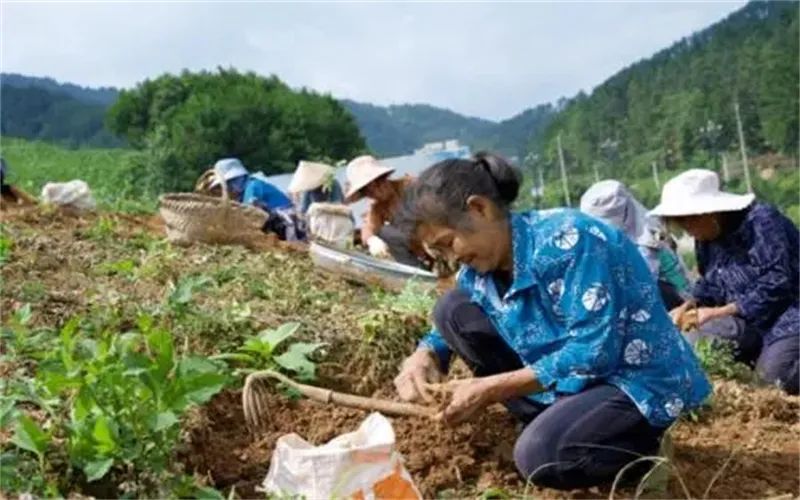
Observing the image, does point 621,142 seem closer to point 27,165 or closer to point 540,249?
point 27,165

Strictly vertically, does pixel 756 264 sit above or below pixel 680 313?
above

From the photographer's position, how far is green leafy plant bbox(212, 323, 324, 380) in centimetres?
325

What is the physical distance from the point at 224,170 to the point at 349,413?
5023 mm

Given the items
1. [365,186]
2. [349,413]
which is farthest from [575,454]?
[365,186]

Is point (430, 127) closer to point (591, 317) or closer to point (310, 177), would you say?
point (310, 177)

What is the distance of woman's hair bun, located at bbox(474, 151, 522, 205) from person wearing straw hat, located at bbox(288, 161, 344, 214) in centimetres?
553

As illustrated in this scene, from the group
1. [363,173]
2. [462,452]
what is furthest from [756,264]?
[363,173]

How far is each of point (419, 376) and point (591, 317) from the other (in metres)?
0.57

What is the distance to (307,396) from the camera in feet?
10.2

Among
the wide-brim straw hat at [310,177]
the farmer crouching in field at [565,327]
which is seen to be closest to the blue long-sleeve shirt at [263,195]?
the wide-brim straw hat at [310,177]

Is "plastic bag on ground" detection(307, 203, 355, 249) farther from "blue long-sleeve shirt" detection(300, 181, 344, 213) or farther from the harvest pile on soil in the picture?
the harvest pile on soil

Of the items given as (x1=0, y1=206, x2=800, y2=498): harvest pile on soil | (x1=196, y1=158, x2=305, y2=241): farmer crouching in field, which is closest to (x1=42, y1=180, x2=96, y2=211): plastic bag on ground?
(x1=196, y1=158, x2=305, y2=241): farmer crouching in field

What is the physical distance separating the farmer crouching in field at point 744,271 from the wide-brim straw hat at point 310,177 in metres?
4.12

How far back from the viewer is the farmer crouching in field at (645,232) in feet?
16.2
